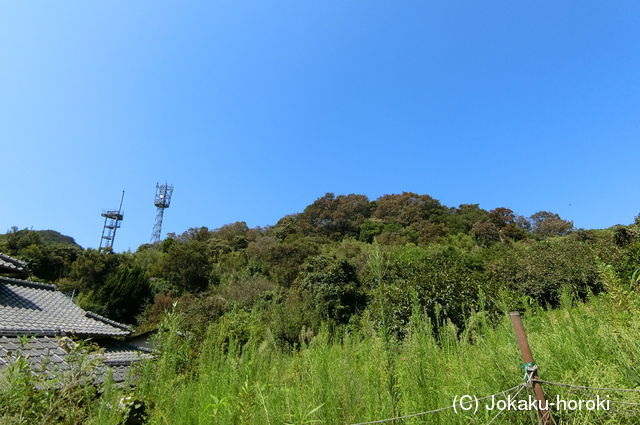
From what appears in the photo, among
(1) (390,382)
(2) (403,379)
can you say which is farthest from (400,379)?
(1) (390,382)

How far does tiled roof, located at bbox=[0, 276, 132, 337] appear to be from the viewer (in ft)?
21.5

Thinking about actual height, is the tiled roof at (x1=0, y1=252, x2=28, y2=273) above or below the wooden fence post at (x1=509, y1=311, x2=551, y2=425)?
above

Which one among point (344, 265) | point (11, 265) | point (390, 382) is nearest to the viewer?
point (390, 382)

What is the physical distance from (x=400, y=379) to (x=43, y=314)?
9739 millimetres

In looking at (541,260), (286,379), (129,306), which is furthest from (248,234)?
(286,379)

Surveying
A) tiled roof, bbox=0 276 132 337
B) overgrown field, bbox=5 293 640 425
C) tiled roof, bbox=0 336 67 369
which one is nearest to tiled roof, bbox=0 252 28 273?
tiled roof, bbox=0 276 132 337

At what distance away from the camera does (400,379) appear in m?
1.73

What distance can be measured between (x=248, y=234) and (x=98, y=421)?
29.9 m

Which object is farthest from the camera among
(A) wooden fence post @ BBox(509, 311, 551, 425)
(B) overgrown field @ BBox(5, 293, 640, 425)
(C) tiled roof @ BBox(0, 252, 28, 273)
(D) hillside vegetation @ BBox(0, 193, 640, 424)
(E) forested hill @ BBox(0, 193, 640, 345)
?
(C) tiled roof @ BBox(0, 252, 28, 273)

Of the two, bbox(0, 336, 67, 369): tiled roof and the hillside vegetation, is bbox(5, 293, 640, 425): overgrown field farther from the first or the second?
bbox(0, 336, 67, 369): tiled roof

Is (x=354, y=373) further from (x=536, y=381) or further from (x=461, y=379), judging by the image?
(x=536, y=381)

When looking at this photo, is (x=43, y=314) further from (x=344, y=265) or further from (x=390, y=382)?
(x=344, y=265)

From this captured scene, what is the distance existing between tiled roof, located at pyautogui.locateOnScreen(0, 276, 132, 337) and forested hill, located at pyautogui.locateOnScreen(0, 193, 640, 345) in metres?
2.18

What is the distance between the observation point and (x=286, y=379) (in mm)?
2307
